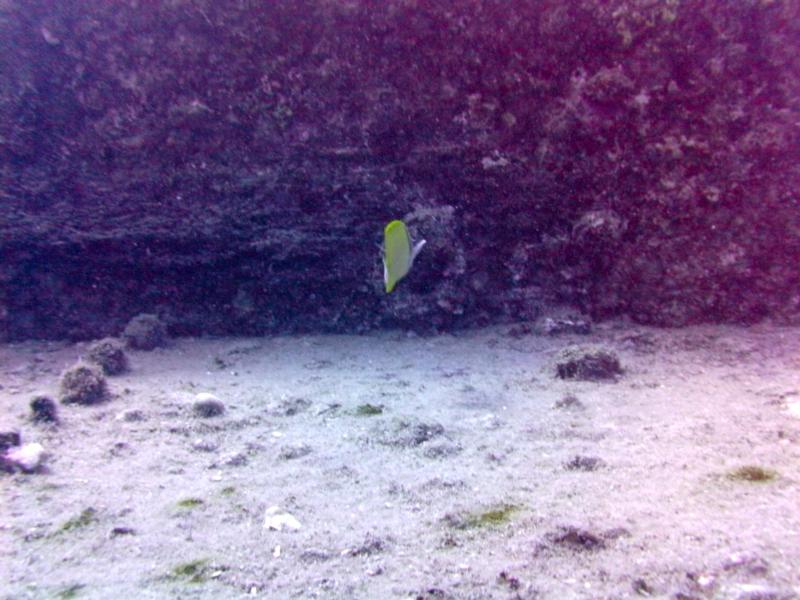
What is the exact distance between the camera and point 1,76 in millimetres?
4895

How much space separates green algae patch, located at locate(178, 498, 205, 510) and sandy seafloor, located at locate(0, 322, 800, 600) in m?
0.01

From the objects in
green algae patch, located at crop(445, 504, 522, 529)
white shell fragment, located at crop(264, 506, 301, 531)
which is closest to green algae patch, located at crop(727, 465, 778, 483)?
green algae patch, located at crop(445, 504, 522, 529)

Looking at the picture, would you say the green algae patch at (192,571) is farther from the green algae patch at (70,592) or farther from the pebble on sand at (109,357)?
the pebble on sand at (109,357)

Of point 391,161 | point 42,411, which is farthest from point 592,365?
point 42,411

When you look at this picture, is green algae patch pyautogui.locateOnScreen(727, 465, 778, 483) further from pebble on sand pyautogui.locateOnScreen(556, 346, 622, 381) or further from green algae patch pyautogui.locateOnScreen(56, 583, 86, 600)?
green algae patch pyautogui.locateOnScreen(56, 583, 86, 600)

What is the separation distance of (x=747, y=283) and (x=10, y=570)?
5.01m

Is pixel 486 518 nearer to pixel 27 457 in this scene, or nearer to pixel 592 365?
pixel 592 365

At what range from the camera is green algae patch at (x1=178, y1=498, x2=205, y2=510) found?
2.69m

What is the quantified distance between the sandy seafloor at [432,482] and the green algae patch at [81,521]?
0.01 m

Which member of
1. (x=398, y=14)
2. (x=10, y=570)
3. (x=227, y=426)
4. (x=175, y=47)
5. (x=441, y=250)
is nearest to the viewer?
(x=10, y=570)

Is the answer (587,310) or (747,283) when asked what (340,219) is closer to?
(587,310)

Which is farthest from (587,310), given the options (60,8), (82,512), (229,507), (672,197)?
(60,8)

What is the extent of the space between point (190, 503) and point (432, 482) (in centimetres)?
120

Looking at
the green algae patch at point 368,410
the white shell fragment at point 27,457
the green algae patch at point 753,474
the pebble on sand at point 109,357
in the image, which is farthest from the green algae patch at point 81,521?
the green algae patch at point 753,474
